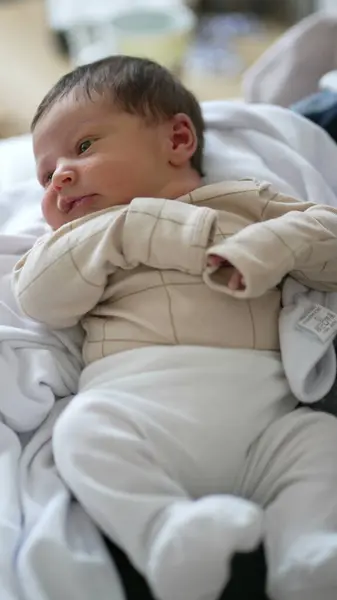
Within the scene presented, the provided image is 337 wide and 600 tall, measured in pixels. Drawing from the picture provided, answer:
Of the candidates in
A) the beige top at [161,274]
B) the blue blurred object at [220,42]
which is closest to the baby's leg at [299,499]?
the beige top at [161,274]

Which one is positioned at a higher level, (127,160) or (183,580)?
(127,160)

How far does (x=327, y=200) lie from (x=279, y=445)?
1.66 ft

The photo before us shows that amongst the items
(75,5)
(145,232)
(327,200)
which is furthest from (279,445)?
(75,5)

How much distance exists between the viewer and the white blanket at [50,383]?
71 cm

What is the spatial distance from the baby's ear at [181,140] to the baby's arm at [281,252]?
0.15 meters

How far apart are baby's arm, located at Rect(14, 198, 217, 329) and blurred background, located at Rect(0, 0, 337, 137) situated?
137 centimetres

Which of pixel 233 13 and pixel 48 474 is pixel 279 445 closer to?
pixel 48 474

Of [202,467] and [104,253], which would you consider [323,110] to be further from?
[202,467]

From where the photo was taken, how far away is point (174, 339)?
0.86m

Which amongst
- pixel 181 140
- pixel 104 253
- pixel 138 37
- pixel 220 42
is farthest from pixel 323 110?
pixel 220 42

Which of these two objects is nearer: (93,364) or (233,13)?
(93,364)

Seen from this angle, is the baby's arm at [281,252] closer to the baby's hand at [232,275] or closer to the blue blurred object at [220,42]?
the baby's hand at [232,275]

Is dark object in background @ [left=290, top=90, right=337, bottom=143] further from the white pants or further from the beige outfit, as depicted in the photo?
the white pants

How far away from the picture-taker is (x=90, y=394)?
786 millimetres
